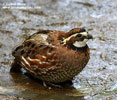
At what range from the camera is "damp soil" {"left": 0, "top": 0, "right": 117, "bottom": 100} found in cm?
557

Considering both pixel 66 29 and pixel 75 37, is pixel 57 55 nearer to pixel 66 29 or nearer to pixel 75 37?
pixel 75 37

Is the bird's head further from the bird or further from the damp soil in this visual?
the damp soil

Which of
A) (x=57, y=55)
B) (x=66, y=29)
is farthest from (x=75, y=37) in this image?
(x=66, y=29)

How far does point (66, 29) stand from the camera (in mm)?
8219

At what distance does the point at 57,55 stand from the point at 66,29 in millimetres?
2913

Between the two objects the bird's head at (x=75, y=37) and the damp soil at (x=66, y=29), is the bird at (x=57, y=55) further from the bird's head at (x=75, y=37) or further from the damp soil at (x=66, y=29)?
the damp soil at (x=66, y=29)

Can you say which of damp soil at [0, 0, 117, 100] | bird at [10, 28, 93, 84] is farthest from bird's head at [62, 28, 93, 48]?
damp soil at [0, 0, 117, 100]

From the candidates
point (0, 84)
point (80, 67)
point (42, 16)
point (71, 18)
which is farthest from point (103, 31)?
point (0, 84)

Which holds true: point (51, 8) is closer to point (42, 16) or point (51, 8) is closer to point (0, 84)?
point (42, 16)

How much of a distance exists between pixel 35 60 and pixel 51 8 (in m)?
4.34

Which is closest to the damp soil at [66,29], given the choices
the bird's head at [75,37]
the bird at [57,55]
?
the bird at [57,55]

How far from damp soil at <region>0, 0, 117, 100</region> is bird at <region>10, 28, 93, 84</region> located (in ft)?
1.14

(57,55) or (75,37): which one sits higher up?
(75,37)

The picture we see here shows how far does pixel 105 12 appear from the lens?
9.43 m
